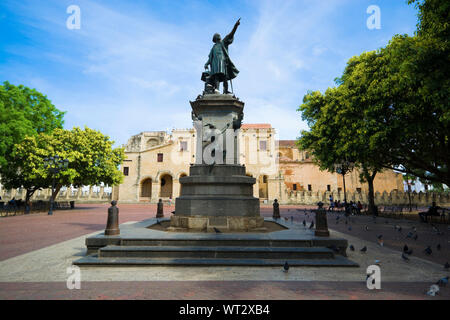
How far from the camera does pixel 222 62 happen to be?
392 inches

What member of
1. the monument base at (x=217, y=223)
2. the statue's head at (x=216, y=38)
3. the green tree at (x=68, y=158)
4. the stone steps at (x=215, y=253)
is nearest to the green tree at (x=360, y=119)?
the statue's head at (x=216, y=38)

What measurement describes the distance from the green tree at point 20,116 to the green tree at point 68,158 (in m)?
0.90

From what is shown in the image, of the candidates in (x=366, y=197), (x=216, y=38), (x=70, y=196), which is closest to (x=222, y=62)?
(x=216, y=38)

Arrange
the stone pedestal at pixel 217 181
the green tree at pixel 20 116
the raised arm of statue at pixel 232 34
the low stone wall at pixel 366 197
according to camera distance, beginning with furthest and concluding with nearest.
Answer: the low stone wall at pixel 366 197, the green tree at pixel 20 116, the raised arm of statue at pixel 232 34, the stone pedestal at pixel 217 181

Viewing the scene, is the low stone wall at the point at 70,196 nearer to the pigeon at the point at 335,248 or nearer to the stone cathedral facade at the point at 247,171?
the stone cathedral facade at the point at 247,171

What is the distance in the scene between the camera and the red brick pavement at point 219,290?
12.8 ft

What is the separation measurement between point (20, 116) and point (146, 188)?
88.9 ft

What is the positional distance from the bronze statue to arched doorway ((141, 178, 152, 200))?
40.2 meters

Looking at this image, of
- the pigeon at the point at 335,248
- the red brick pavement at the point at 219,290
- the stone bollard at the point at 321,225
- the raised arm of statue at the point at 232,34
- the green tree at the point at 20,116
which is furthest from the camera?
the green tree at the point at 20,116

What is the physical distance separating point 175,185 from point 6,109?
2533 cm

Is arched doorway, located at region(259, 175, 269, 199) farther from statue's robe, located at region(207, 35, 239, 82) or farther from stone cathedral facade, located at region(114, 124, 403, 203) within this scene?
statue's robe, located at region(207, 35, 239, 82)

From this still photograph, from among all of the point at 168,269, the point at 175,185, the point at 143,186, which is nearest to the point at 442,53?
the point at 168,269
